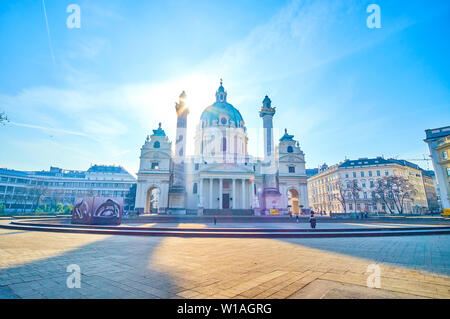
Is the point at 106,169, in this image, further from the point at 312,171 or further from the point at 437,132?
the point at 437,132

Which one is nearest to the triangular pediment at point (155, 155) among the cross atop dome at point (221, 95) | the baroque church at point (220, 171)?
the baroque church at point (220, 171)

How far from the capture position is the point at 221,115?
5941 centimetres

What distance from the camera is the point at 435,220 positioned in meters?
26.2

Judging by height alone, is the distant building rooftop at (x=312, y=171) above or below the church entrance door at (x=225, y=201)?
above

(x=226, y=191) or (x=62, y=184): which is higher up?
(x=62, y=184)

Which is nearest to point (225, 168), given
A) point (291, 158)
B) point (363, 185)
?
point (291, 158)

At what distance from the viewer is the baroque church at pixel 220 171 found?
46562 millimetres

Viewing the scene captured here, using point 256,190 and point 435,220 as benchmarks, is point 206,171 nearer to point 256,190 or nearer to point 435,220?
point 256,190

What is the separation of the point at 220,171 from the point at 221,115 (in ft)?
66.1

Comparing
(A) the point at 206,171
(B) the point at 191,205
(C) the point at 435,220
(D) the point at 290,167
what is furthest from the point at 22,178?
(C) the point at 435,220

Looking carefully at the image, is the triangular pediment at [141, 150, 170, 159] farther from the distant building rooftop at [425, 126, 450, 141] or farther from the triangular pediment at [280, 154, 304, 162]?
the distant building rooftop at [425, 126, 450, 141]

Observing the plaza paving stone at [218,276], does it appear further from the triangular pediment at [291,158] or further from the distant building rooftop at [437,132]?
the distant building rooftop at [437,132]

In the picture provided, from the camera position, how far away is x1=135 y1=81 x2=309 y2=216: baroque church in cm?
4656
